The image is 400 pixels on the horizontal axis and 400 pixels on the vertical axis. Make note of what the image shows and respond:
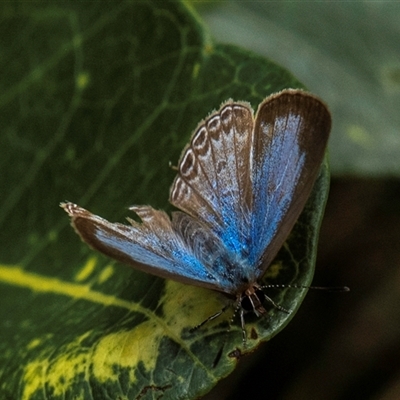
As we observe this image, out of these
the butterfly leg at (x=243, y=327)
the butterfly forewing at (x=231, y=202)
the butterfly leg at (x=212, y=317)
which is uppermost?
the butterfly forewing at (x=231, y=202)

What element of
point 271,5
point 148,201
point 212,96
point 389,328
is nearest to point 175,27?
point 212,96

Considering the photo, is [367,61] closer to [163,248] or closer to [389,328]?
[389,328]

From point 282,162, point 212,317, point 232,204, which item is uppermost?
point 282,162

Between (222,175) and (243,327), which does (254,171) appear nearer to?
(222,175)

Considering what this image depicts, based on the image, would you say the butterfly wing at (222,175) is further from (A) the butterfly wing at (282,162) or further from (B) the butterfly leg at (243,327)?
(B) the butterfly leg at (243,327)

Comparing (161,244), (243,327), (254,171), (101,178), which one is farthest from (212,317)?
(101,178)

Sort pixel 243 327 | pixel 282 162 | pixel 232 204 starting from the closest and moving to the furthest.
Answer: pixel 243 327 → pixel 282 162 → pixel 232 204

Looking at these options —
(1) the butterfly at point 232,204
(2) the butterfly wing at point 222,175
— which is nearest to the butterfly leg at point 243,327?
(1) the butterfly at point 232,204
